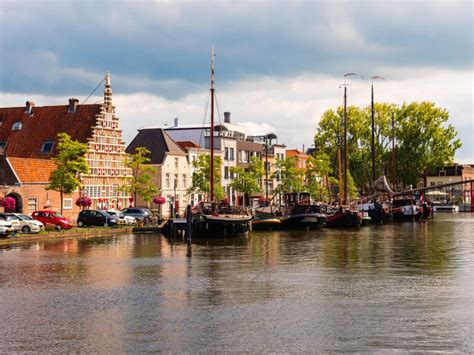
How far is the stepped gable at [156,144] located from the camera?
10331 centimetres

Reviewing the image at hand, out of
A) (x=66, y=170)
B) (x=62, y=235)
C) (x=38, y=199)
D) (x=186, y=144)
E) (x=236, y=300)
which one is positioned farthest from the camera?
(x=186, y=144)

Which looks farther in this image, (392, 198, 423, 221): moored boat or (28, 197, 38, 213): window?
(392, 198, 423, 221): moored boat

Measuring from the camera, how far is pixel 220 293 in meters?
28.6

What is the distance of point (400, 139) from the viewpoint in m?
136

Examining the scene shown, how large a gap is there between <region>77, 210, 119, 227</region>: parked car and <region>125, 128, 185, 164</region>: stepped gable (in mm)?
32783

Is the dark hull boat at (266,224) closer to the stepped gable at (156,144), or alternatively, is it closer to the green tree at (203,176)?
the green tree at (203,176)

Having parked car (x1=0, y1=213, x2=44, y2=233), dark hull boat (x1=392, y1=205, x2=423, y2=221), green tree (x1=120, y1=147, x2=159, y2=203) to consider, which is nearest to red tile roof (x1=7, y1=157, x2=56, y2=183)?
green tree (x1=120, y1=147, x2=159, y2=203)

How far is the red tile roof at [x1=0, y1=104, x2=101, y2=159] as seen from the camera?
87.1 m

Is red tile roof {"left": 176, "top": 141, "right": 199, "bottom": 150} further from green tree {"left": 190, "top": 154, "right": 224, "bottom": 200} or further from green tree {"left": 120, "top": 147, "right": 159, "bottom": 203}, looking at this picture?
green tree {"left": 120, "top": 147, "right": 159, "bottom": 203}

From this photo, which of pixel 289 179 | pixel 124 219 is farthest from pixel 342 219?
pixel 289 179

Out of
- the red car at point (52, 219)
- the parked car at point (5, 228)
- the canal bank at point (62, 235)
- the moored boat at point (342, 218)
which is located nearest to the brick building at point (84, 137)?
the red car at point (52, 219)

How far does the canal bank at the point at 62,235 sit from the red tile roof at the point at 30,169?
12.2 metres

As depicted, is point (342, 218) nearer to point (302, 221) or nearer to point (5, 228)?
point (302, 221)

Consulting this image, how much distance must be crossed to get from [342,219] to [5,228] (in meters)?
38.2
